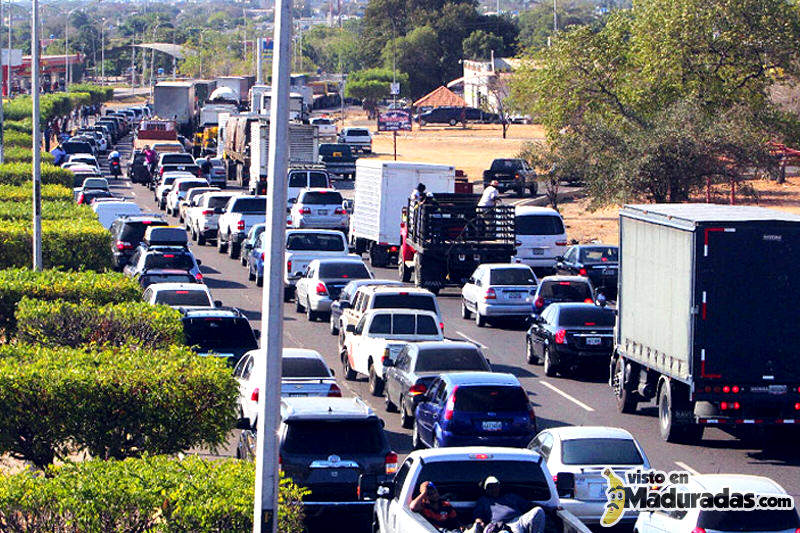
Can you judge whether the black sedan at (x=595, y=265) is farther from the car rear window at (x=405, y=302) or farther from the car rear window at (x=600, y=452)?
the car rear window at (x=600, y=452)

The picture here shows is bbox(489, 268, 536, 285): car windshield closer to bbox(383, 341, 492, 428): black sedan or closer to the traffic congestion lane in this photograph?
the traffic congestion lane

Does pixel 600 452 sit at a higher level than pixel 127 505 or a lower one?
lower

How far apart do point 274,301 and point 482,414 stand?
8.81m

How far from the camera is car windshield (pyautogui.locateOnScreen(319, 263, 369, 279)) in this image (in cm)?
3128

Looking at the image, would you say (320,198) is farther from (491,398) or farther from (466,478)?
(466,478)

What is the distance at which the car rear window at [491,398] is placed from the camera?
17578 mm

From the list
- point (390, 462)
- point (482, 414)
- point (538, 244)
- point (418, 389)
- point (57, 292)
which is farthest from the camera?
point (538, 244)

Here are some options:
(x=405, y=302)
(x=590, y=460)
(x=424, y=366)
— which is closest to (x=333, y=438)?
(x=590, y=460)

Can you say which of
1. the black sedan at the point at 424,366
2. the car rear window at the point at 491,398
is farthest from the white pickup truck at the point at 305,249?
the car rear window at the point at 491,398

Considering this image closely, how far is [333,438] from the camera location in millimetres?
14281

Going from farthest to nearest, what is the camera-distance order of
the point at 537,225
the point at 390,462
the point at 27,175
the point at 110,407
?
1. the point at 27,175
2. the point at 537,225
3. the point at 390,462
4. the point at 110,407

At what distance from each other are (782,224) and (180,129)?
73734 millimetres

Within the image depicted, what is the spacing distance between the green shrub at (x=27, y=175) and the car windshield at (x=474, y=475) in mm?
33171

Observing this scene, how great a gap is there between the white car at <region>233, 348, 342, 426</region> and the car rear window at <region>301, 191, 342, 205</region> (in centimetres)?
2524
